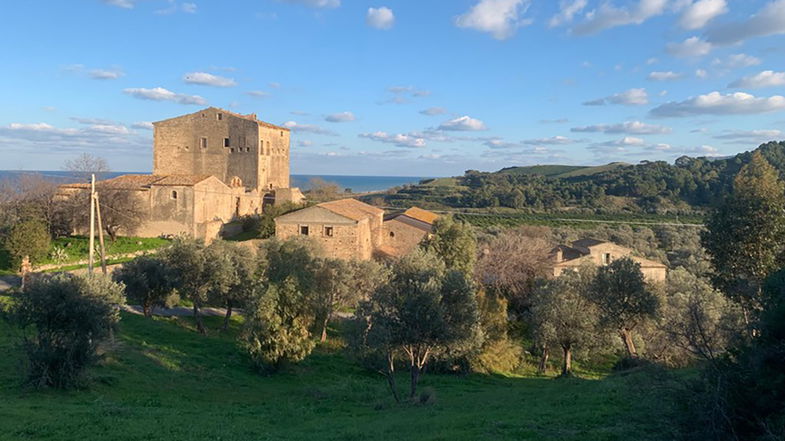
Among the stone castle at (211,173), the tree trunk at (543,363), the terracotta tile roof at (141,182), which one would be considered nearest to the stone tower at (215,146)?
the stone castle at (211,173)

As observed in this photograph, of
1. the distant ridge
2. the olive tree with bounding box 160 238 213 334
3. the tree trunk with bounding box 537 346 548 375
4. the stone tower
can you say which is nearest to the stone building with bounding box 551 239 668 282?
the tree trunk with bounding box 537 346 548 375

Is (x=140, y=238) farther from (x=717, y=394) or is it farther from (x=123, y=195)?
(x=717, y=394)

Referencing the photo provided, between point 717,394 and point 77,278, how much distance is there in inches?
621

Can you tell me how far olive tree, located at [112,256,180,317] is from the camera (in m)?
22.6

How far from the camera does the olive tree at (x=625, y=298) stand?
839 inches

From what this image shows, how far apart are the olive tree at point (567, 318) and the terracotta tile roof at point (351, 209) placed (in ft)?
50.0

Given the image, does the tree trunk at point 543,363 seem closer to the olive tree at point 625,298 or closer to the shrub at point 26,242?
the olive tree at point 625,298

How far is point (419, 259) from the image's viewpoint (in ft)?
76.4

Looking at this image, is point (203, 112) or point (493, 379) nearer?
point (493, 379)

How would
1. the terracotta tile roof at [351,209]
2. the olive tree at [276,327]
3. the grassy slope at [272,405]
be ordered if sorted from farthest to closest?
1. the terracotta tile roof at [351,209]
2. the olive tree at [276,327]
3. the grassy slope at [272,405]

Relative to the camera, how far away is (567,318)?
76.1 feet

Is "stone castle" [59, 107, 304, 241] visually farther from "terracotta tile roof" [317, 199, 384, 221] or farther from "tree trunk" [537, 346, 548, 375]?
"tree trunk" [537, 346, 548, 375]

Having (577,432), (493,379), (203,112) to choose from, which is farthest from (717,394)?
(203,112)

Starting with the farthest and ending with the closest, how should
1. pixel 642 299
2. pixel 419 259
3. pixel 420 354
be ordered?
pixel 419 259 → pixel 642 299 → pixel 420 354
